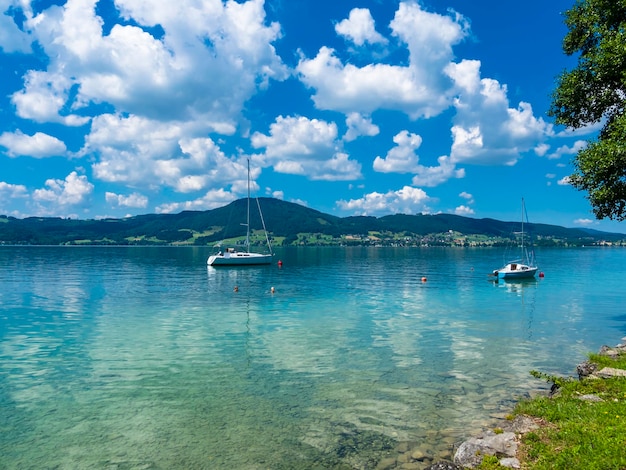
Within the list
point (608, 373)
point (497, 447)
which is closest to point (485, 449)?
point (497, 447)

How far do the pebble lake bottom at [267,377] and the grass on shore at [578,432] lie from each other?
2695mm

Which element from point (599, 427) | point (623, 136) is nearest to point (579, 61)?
point (623, 136)

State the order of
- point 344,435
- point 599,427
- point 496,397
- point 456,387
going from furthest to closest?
point 456,387 < point 496,397 < point 344,435 < point 599,427

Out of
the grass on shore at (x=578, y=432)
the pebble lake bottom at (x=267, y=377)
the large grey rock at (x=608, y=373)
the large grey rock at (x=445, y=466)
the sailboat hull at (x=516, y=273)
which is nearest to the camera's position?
the grass on shore at (x=578, y=432)

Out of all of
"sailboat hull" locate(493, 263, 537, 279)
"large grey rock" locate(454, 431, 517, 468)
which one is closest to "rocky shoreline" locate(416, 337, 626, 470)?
"large grey rock" locate(454, 431, 517, 468)

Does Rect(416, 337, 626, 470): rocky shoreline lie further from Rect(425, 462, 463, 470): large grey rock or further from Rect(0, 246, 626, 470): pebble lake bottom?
Rect(0, 246, 626, 470): pebble lake bottom

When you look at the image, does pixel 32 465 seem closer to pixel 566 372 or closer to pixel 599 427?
pixel 599 427

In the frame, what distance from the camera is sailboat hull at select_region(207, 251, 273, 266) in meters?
118

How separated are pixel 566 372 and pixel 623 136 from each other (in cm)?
1425

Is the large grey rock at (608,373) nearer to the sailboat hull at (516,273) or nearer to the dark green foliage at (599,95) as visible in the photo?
the dark green foliage at (599,95)

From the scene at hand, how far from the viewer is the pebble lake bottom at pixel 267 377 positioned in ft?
48.4

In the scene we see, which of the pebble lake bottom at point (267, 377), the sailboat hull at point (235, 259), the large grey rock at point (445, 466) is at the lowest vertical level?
the pebble lake bottom at point (267, 377)

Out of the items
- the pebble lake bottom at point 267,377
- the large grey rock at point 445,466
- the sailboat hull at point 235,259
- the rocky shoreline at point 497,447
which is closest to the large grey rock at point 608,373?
the rocky shoreline at point 497,447

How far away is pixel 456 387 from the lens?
813 inches
